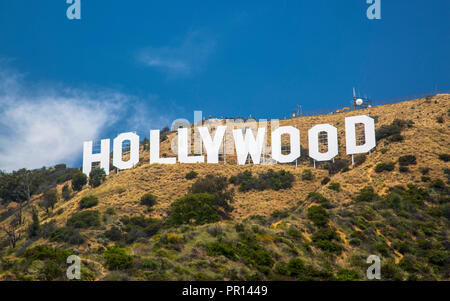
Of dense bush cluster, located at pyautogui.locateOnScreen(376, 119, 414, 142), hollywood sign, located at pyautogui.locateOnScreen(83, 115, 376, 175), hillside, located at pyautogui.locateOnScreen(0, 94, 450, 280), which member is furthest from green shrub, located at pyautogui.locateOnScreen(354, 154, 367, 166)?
dense bush cluster, located at pyautogui.locateOnScreen(376, 119, 414, 142)

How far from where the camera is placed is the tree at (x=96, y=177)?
6091 centimetres

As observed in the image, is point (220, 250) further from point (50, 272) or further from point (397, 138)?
point (397, 138)

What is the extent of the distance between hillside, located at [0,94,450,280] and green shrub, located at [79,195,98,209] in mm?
804

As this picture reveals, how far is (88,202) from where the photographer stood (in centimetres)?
5275

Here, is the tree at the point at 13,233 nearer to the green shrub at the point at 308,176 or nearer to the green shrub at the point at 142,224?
the green shrub at the point at 142,224

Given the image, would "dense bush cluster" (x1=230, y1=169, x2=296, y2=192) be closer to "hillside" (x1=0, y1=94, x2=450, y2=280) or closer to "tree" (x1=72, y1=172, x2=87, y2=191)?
"hillside" (x1=0, y1=94, x2=450, y2=280)

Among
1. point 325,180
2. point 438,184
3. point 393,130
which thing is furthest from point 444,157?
point 325,180

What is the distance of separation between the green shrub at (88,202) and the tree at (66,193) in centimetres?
976

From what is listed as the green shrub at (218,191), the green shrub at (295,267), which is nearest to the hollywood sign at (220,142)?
the green shrub at (218,191)

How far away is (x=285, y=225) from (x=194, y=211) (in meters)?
9.88

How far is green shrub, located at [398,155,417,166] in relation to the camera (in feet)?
170

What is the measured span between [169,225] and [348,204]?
711 inches
